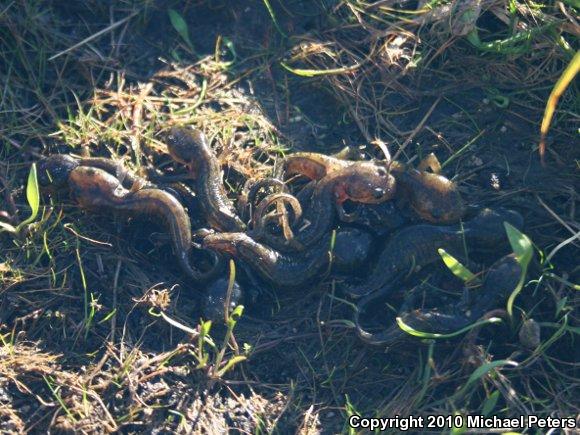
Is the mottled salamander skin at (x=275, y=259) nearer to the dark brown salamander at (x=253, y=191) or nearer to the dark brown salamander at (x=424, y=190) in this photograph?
the dark brown salamander at (x=253, y=191)

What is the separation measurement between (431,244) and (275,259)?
1.10m

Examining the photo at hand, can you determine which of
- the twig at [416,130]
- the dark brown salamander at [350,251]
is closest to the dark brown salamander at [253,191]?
the dark brown salamander at [350,251]

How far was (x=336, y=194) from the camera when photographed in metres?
5.02

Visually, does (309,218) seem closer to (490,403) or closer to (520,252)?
(520,252)

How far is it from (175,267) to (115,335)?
0.72 m

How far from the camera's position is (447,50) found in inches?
214

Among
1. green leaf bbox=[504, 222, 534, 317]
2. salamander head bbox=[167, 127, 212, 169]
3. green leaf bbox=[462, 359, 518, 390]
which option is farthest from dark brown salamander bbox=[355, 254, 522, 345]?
salamander head bbox=[167, 127, 212, 169]

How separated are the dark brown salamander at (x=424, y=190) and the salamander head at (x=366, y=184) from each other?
0.29ft

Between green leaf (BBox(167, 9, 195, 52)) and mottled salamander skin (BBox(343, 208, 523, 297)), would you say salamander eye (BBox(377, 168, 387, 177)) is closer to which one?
mottled salamander skin (BBox(343, 208, 523, 297))

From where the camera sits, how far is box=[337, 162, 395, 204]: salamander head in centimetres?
495

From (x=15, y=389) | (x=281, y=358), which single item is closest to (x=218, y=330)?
(x=281, y=358)

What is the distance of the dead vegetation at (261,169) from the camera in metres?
4.29

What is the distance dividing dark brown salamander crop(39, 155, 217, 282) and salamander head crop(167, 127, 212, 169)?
355 millimetres

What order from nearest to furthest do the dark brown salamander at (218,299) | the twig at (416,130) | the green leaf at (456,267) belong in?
1. the green leaf at (456,267)
2. the dark brown salamander at (218,299)
3. the twig at (416,130)
